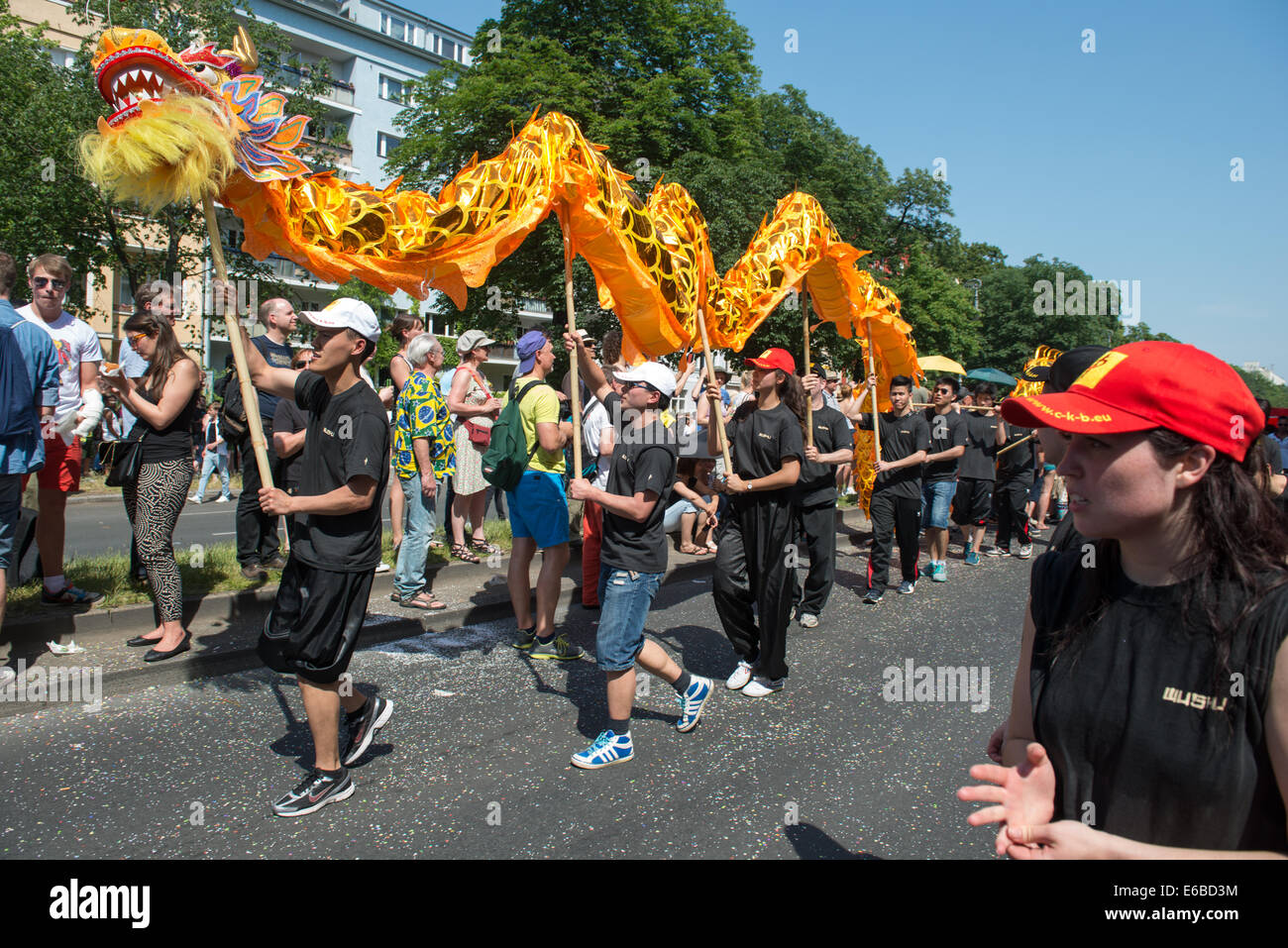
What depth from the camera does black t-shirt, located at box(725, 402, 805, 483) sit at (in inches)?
197

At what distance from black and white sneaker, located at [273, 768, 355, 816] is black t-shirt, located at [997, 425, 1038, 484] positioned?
879cm

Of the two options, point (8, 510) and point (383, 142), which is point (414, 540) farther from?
point (383, 142)

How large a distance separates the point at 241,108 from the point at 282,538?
4208 millimetres

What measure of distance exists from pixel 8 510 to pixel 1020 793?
4849mm

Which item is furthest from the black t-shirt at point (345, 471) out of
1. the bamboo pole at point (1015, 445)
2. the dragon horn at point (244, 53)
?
the bamboo pole at point (1015, 445)

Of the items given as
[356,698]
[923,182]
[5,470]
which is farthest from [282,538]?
[923,182]

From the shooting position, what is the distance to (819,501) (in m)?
6.21

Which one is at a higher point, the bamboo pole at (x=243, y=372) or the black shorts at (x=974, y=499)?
the bamboo pole at (x=243, y=372)

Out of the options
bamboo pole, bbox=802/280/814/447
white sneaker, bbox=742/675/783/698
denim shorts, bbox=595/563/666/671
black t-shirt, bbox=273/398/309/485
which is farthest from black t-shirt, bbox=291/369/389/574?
bamboo pole, bbox=802/280/814/447

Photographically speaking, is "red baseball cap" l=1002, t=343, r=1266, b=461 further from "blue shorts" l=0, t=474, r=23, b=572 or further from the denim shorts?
"blue shorts" l=0, t=474, r=23, b=572

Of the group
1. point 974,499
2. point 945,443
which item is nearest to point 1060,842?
point 945,443

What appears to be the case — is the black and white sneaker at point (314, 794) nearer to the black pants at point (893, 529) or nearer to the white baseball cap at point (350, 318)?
the white baseball cap at point (350, 318)

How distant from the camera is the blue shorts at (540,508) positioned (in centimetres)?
547

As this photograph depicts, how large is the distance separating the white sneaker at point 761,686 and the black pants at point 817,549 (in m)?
1.10
